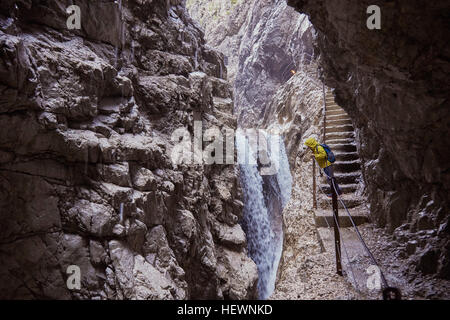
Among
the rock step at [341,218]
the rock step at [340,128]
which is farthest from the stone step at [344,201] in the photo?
the rock step at [340,128]

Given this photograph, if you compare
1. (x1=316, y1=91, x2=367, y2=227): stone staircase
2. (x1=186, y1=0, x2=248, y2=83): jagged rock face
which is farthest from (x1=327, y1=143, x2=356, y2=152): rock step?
(x1=186, y1=0, x2=248, y2=83): jagged rock face

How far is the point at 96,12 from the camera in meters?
7.32

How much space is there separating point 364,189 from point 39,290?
26.9 ft

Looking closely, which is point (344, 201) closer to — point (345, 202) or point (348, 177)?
point (345, 202)

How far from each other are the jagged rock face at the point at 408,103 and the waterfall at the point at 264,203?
8.51 meters

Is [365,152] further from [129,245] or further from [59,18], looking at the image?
[59,18]

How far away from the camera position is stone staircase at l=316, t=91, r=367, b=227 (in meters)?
7.39

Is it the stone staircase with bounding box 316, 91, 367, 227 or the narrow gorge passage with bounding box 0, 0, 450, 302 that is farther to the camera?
the stone staircase with bounding box 316, 91, 367, 227

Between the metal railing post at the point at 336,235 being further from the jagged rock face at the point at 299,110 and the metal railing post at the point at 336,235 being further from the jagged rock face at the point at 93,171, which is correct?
the jagged rock face at the point at 299,110

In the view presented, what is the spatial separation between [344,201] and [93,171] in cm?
676

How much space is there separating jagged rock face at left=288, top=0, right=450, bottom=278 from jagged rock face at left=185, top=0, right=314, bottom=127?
54.8 feet

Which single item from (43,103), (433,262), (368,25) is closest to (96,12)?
(43,103)

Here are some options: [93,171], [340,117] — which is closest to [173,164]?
[93,171]

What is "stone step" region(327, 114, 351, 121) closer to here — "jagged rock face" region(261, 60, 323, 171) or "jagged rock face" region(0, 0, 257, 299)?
"jagged rock face" region(261, 60, 323, 171)
